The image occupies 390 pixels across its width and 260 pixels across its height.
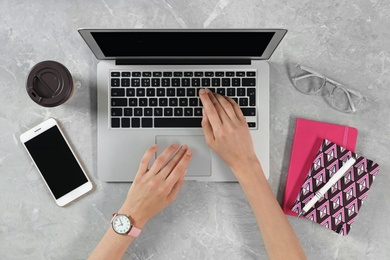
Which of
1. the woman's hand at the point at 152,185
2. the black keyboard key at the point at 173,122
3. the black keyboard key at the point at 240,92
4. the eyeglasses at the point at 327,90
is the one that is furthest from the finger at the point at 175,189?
the eyeglasses at the point at 327,90

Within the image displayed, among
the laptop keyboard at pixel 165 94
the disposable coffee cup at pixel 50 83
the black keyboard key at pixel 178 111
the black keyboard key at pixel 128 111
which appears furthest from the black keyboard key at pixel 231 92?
the disposable coffee cup at pixel 50 83

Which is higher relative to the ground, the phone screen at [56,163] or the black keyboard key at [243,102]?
the black keyboard key at [243,102]

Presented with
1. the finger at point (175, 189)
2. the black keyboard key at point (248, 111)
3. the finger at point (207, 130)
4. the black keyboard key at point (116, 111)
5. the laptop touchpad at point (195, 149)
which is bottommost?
the finger at point (175, 189)

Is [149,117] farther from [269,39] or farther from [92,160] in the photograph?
[269,39]

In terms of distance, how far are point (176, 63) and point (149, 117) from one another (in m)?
0.13

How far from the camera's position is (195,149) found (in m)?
0.93

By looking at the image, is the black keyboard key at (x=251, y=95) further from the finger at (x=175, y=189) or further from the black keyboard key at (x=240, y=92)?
the finger at (x=175, y=189)

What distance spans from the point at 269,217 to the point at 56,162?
46 centimetres

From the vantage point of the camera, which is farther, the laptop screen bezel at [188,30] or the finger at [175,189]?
the finger at [175,189]

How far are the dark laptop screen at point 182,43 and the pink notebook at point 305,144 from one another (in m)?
0.20

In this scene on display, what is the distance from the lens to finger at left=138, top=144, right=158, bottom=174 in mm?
887

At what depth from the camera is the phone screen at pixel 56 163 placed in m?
0.94

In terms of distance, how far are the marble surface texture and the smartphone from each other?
0.02 m

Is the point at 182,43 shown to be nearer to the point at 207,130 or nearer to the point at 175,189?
the point at 207,130
